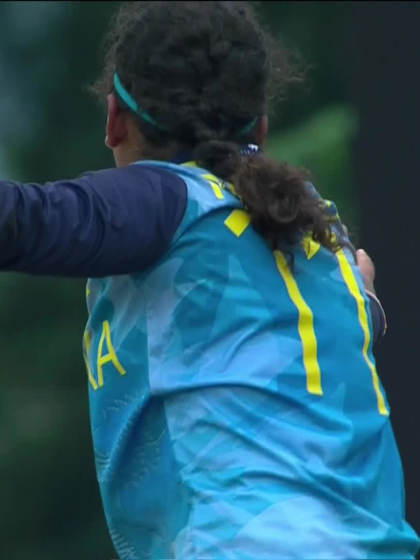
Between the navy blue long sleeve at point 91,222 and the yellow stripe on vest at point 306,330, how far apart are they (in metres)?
0.18

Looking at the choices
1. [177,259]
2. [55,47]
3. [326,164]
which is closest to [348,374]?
[177,259]

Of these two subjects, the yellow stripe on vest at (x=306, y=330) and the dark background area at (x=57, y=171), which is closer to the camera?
the yellow stripe on vest at (x=306, y=330)

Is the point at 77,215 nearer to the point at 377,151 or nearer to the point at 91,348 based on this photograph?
the point at 91,348

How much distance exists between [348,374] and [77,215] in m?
0.47

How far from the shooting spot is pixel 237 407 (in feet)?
6.42

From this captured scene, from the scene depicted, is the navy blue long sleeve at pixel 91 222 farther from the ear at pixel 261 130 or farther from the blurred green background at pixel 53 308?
the blurred green background at pixel 53 308

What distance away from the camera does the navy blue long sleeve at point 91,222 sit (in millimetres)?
1879

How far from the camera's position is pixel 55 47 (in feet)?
21.9

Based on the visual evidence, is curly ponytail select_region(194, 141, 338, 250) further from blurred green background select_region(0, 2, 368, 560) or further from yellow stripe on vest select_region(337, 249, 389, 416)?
blurred green background select_region(0, 2, 368, 560)

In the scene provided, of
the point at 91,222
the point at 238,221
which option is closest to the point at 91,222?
the point at 91,222

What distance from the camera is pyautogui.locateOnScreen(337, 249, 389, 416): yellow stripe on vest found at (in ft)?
6.88

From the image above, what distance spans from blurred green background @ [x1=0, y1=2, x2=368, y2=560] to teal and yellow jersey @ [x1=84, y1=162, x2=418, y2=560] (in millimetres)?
4047

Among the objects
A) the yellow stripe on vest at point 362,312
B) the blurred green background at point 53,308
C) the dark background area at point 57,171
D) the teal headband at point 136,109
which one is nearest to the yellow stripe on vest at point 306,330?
the yellow stripe on vest at point 362,312

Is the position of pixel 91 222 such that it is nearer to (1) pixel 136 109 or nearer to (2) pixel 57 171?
(1) pixel 136 109
